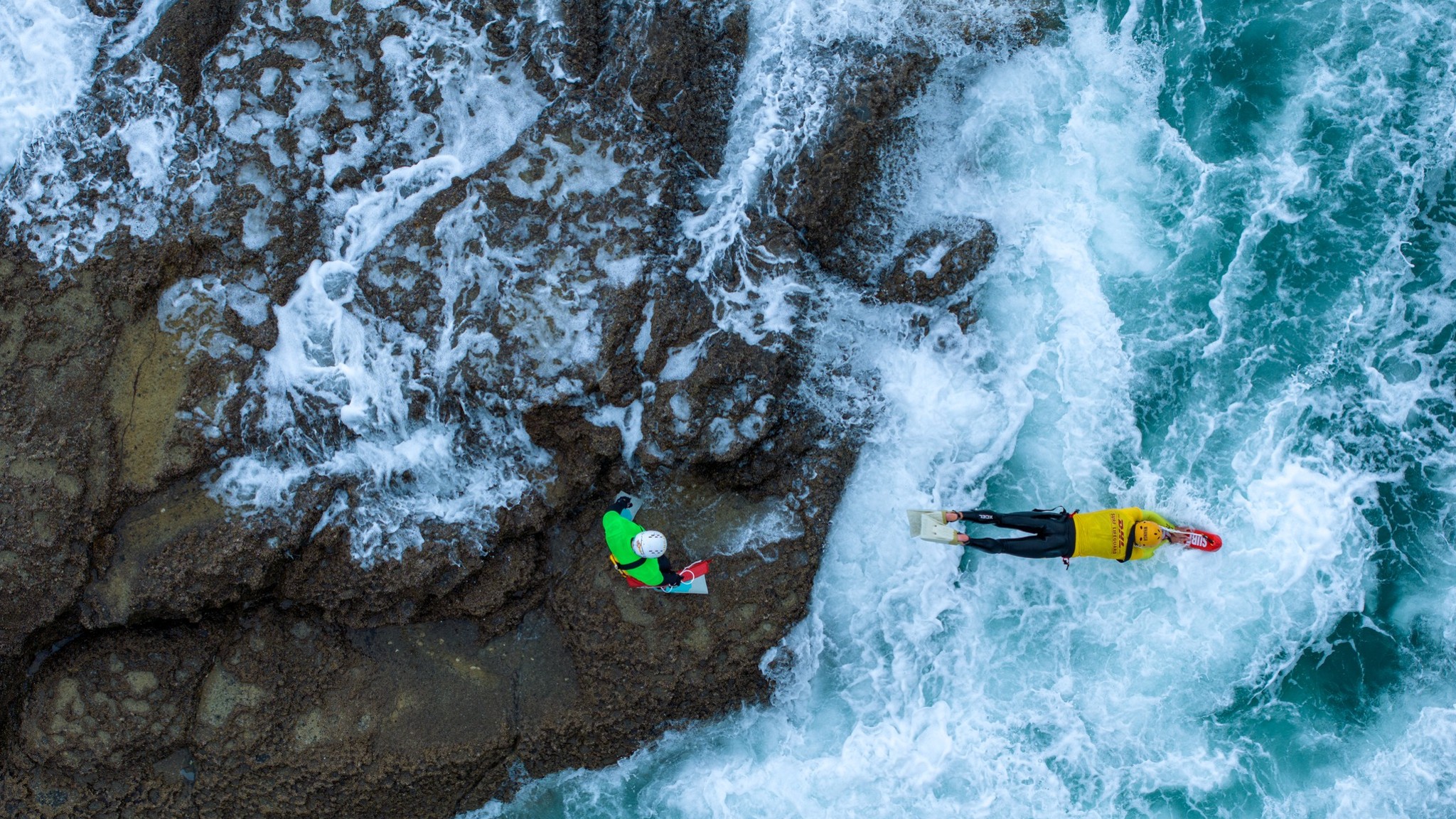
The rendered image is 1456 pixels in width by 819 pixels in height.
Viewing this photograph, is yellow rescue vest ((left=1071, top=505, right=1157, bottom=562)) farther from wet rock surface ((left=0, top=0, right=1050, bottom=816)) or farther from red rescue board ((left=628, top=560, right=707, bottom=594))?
red rescue board ((left=628, top=560, right=707, bottom=594))

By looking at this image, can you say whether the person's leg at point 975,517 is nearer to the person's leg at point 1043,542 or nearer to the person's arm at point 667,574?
the person's leg at point 1043,542

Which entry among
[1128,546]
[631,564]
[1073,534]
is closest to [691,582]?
[631,564]

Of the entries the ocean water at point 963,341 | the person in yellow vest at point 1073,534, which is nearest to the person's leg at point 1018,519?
the person in yellow vest at point 1073,534

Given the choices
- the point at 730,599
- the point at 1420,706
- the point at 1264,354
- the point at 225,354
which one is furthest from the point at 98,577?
the point at 1420,706

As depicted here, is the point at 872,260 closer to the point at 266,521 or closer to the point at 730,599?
the point at 730,599

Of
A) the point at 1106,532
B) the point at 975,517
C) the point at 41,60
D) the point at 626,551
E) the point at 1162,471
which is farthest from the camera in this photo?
the point at 1162,471

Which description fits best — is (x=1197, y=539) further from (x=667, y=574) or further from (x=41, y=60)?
(x=41, y=60)
